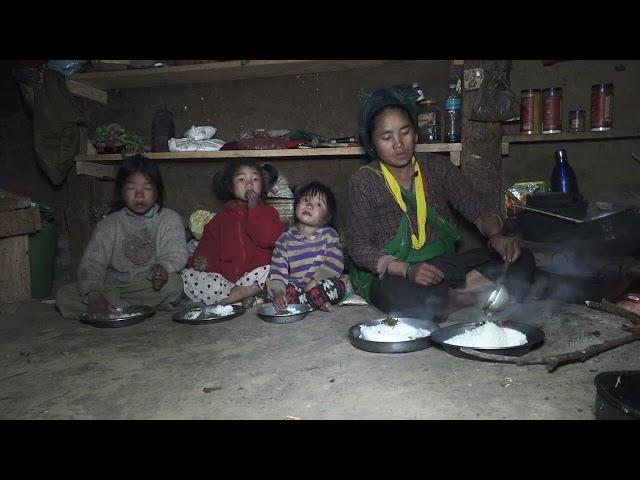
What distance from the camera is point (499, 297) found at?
120 inches

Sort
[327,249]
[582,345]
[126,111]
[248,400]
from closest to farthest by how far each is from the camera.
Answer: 1. [248,400]
2. [582,345]
3. [327,249]
4. [126,111]

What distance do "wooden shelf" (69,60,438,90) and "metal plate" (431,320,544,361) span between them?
8.95 feet

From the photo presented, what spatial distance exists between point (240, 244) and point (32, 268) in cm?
185

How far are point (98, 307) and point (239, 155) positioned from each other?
1703 millimetres

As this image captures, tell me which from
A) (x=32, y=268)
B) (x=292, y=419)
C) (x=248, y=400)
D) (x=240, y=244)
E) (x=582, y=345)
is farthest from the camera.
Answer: (x=32, y=268)

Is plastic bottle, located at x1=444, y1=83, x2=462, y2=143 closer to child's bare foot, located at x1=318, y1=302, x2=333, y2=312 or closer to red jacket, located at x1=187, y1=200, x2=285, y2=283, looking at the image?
red jacket, located at x1=187, y1=200, x2=285, y2=283

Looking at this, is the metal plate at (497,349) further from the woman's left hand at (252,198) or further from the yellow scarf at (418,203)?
the woman's left hand at (252,198)

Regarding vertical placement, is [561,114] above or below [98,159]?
above

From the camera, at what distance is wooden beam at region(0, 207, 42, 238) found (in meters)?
4.04

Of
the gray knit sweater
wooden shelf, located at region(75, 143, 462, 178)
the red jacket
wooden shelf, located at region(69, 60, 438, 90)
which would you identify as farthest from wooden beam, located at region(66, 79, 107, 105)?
the red jacket

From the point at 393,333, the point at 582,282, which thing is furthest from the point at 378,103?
the point at 582,282

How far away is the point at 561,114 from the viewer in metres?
4.23

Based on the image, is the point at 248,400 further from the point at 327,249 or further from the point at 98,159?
the point at 98,159

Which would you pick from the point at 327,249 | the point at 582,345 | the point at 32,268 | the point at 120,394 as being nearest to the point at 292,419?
the point at 120,394
